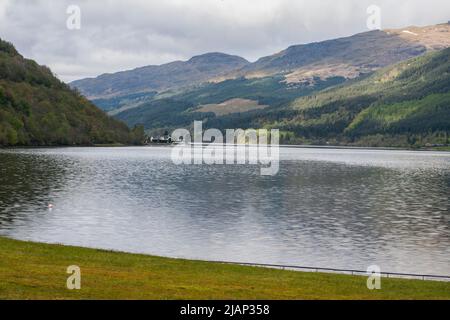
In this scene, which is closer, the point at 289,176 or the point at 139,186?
the point at 139,186

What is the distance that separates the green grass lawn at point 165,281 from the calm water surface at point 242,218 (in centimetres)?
1000

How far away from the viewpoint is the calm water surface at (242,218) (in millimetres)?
56062

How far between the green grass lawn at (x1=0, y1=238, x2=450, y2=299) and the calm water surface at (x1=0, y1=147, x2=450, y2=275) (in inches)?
394

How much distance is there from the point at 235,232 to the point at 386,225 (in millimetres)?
19067

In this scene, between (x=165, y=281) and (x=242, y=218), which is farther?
(x=242, y=218)

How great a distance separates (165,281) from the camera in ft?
117

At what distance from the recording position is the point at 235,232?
6681 centimetres

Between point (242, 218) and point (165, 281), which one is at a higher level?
point (165, 281)

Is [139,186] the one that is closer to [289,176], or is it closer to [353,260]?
[289,176]

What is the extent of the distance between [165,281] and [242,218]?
141 ft

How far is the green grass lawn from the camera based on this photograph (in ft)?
104
